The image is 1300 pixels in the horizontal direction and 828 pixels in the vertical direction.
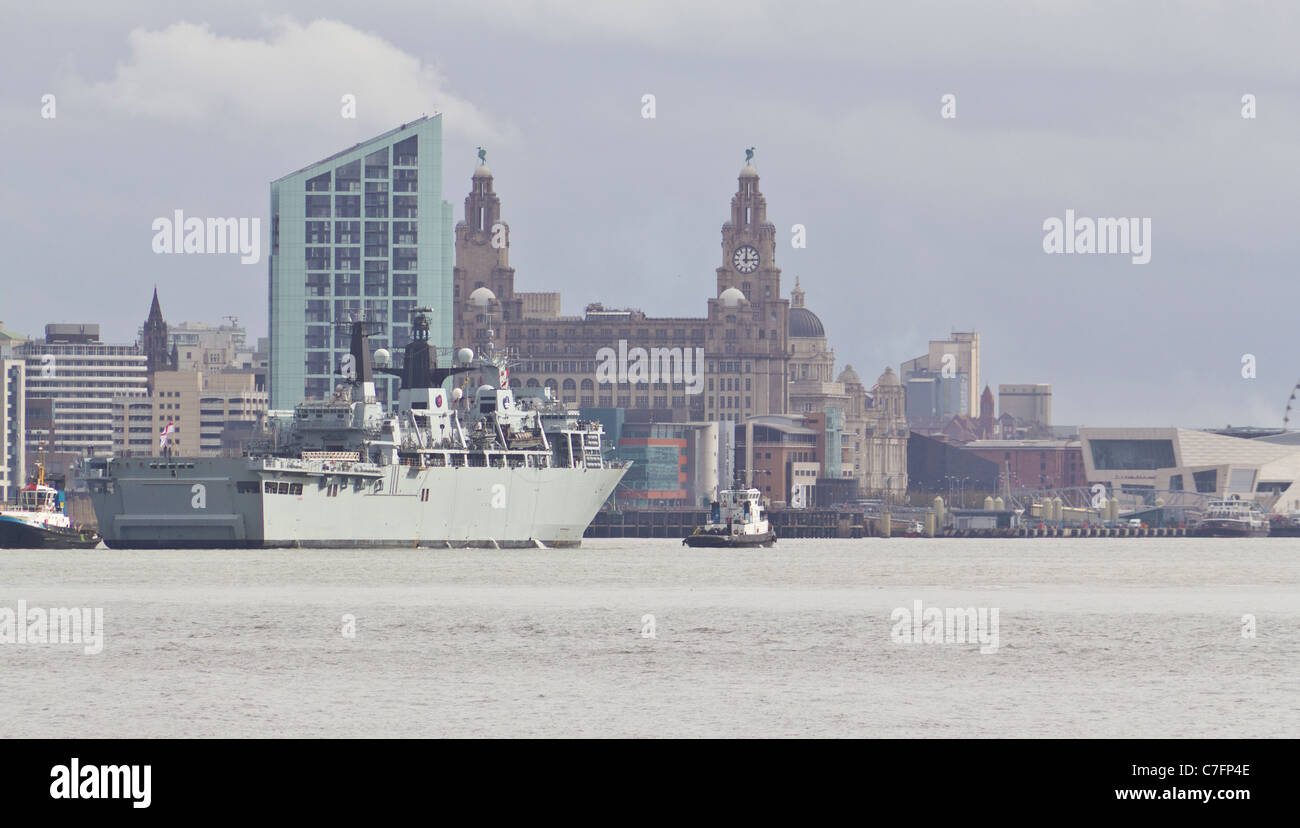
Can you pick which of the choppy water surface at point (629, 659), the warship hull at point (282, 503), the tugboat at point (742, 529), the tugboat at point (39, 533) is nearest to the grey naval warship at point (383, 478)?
the warship hull at point (282, 503)

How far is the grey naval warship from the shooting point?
13312 centimetres

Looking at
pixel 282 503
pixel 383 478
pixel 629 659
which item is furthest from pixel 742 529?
pixel 629 659

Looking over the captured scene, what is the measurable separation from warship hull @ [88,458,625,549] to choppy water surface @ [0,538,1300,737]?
22.3 meters

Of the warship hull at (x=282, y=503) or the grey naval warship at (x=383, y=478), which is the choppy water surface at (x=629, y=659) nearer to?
the warship hull at (x=282, y=503)

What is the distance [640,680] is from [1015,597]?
40.0 metres

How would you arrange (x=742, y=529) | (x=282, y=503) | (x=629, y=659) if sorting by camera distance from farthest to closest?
Result: (x=742, y=529) < (x=282, y=503) < (x=629, y=659)

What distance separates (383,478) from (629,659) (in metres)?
77.5

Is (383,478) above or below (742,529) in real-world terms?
above

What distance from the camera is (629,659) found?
61750 mm

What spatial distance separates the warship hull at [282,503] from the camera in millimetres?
132750

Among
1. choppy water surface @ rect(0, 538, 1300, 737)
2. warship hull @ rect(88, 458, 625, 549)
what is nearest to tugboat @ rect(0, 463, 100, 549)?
warship hull @ rect(88, 458, 625, 549)

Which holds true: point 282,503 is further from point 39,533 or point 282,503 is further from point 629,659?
point 629,659
